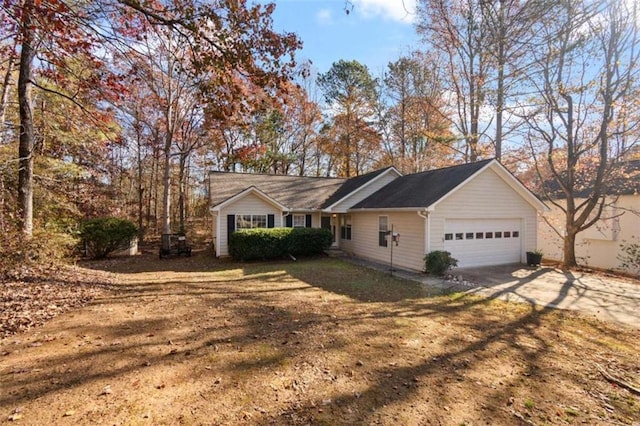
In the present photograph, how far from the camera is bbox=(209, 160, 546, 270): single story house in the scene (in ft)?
38.4

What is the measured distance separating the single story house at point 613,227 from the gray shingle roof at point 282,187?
11.1 metres

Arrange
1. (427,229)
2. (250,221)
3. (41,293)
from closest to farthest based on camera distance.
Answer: (41,293)
(427,229)
(250,221)

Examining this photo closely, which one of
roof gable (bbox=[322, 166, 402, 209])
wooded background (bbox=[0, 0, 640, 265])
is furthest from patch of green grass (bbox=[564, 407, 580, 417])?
roof gable (bbox=[322, 166, 402, 209])

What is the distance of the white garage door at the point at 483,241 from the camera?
39.0ft

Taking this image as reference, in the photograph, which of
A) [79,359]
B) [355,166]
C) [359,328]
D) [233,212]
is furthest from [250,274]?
[355,166]

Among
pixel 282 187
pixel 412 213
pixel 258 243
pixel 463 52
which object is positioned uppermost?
pixel 463 52

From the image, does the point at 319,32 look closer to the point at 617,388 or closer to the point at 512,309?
the point at 512,309

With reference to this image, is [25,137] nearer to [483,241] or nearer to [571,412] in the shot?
[571,412]

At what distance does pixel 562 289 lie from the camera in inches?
357

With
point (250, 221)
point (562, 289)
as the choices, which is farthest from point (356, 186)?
point (562, 289)

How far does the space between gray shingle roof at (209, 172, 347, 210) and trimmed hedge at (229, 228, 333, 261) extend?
1.74 m

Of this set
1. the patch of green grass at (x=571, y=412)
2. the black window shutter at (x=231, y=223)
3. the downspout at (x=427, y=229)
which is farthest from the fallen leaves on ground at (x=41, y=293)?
the downspout at (x=427, y=229)

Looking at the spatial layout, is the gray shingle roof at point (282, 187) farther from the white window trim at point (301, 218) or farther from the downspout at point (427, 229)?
the downspout at point (427, 229)

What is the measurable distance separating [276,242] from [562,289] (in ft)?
34.1
